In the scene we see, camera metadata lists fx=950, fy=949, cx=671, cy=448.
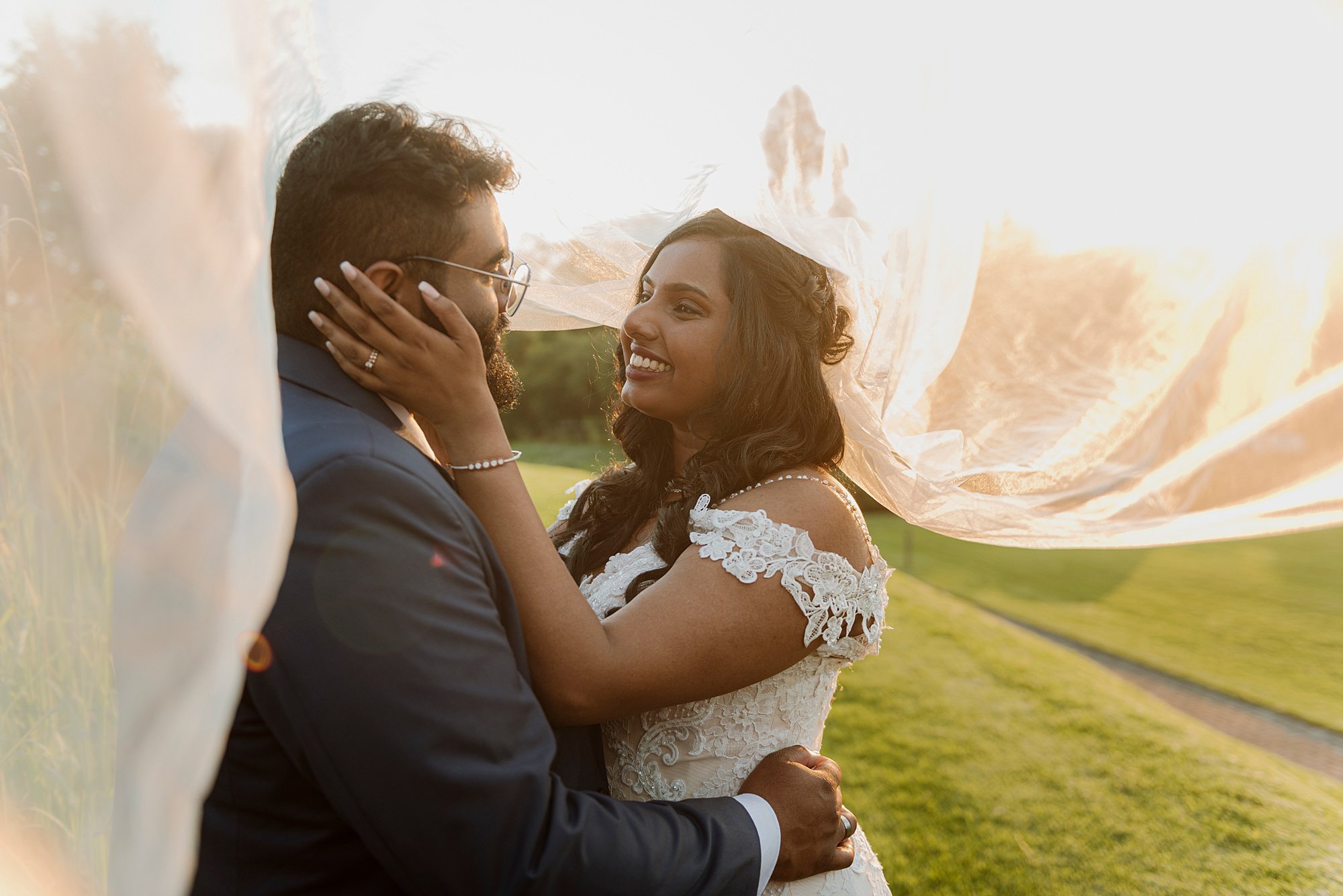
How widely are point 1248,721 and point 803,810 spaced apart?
1227 cm

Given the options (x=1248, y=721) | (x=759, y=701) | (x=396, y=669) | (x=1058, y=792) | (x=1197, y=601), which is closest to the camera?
(x=396, y=669)

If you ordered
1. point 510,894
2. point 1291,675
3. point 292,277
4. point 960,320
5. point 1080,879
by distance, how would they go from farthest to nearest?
point 1291,675 → point 1080,879 → point 960,320 → point 292,277 → point 510,894

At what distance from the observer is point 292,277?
1994 millimetres

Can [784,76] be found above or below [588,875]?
above

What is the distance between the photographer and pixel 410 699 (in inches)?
62.3

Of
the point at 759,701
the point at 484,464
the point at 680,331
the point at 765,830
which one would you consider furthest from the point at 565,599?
the point at 680,331

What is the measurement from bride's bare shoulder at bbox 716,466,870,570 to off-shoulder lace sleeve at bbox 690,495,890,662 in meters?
0.04

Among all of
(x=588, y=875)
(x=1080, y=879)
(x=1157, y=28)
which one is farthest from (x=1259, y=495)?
(x=1080, y=879)

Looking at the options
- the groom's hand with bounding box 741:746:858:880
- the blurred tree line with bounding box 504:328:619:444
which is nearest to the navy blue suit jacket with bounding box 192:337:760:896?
the groom's hand with bounding box 741:746:858:880

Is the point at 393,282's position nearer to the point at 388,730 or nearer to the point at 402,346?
the point at 402,346

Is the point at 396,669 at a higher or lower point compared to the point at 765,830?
higher

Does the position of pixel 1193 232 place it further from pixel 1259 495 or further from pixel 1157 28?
pixel 1259 495

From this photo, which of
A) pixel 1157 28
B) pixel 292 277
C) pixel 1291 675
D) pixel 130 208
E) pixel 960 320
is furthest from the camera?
pixel 1291 675

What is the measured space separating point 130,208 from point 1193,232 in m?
1.86
